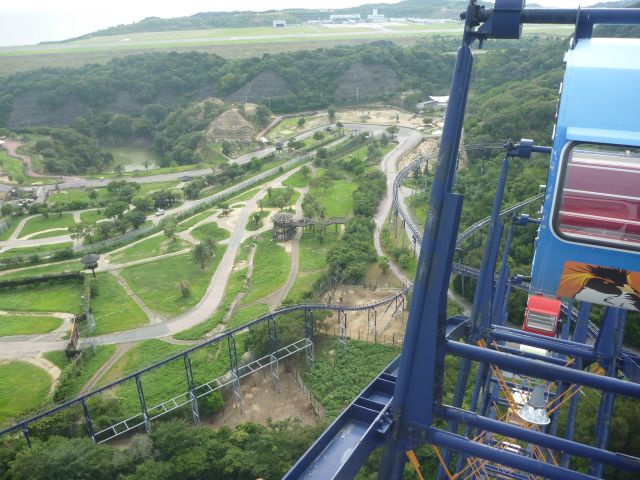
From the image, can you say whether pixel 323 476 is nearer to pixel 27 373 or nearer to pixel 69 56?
pixel 27 373

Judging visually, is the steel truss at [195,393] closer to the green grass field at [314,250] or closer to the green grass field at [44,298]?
the green grass field at [314,250]

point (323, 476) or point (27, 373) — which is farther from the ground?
point (323, 476)

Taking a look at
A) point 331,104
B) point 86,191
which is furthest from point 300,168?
point 331,104

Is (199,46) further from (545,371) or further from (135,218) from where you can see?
(545,371)

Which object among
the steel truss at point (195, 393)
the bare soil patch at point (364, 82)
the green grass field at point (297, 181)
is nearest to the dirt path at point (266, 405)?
the steel truss at point (195, 393)

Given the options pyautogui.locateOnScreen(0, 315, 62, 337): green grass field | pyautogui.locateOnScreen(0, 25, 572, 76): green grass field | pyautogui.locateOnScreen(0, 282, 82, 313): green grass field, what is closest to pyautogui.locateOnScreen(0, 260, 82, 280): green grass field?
pyautogui.locateOnScreen(0, 282, 82, 313): green grass field

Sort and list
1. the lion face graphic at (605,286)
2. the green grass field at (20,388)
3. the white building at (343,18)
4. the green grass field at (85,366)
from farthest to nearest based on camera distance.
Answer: the white building at (343,18) < the green grass field at (85,366) < the green grass field at (20,388) < the lion face graphic at (605,286)

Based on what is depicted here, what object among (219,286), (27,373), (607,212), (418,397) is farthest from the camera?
(219,286)
